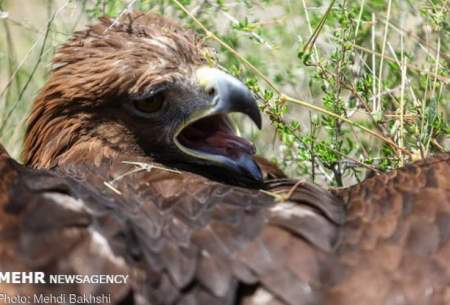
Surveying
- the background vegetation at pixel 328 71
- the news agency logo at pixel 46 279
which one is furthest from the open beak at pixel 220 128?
the news agency logo at pixel 46 279

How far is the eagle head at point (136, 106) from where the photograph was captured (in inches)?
185

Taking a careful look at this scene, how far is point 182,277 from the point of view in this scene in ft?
12.3

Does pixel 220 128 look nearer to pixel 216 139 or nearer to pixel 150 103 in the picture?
pixel 216 139

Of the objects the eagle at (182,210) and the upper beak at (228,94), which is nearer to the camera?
the eagle at (182,210)

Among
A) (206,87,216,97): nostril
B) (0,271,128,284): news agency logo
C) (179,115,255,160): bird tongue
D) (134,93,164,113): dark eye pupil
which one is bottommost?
(179,115,255,160): bird tongue

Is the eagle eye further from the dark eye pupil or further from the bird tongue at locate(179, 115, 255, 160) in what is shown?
the bird tongue at locate(179, 115, 255, 160)

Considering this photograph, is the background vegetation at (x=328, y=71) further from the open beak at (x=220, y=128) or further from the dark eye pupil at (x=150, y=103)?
the dark eye pupil at (x=150, y=103)

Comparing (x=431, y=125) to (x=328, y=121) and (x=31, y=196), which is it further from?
(x=31, y=196)

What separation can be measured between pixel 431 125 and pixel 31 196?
65.1 inches

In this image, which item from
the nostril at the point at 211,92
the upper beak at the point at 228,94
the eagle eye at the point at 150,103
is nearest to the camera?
the upper beak at the point at 228,94

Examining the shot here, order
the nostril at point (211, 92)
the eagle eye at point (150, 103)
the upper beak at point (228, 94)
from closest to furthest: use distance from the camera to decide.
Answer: the upper beak at point (228, 94), the nostril at point (211, 92), the eagle eye at point (150, 103)

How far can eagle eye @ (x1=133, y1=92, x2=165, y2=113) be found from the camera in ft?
15.6

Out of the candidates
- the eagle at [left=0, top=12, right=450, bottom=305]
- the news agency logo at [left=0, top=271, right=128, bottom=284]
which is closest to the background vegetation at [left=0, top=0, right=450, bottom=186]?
the eagle at [left=0, top=12, right=450, bottom=305]

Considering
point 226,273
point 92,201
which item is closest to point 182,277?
point 226,273
